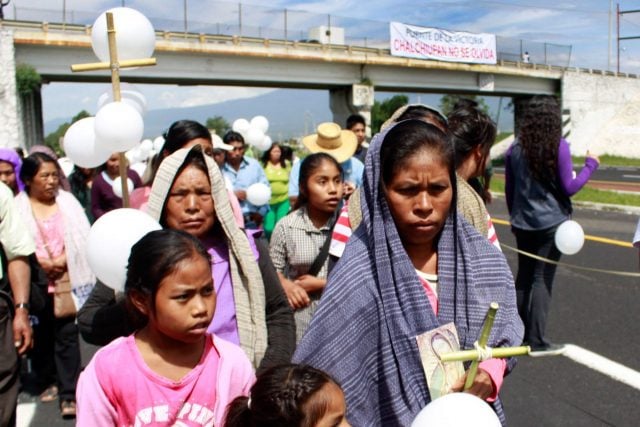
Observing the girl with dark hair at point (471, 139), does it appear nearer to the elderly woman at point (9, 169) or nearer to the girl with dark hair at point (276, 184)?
the elderly woman at point (9, 169)

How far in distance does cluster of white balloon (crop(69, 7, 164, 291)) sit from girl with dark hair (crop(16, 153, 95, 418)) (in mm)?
905

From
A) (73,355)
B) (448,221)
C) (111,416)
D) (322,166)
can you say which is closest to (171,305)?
(111,416)

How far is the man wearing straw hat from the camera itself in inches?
215

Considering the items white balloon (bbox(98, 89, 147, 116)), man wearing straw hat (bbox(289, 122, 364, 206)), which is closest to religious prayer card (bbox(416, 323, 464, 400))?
white balloon (bbox(98, 89, 147, 116))

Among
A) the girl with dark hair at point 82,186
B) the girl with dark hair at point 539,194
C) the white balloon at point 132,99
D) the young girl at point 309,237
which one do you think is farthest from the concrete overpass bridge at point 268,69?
the young girl at point 309,237

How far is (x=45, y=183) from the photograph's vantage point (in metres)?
4.27

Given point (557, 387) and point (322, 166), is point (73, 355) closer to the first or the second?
point (322, 166)

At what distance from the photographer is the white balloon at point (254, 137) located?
11.2 meters

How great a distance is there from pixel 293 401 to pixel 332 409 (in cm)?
11

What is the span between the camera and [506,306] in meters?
1.98

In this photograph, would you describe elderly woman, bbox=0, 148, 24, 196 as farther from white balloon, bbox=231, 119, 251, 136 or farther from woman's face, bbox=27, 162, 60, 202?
white balloon, bbox=231, 119, 251, 136

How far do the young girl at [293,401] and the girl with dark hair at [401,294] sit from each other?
0.22m

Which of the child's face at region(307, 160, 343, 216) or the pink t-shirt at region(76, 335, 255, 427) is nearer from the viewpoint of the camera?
the pink t-shirt at region(76, 335, 255, 427)

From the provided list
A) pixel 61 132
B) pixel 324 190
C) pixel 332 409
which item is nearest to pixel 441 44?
pixel 61 132
